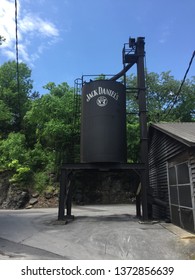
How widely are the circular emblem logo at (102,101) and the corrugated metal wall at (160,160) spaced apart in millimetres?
3297

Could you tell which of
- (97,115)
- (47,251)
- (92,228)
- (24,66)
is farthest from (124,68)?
(24,66)

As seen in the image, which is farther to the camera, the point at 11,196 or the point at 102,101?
the point at 11,196

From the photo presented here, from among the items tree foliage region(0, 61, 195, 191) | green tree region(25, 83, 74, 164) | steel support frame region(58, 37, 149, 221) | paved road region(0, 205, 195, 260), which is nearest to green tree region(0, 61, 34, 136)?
tree foliage region(0, 61, 195, 191)

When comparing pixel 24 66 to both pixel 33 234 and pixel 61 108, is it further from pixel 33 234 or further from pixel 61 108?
pixel 33 234

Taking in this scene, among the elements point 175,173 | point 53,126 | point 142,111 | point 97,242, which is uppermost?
point 53,126

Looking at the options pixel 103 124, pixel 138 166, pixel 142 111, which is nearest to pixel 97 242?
pixel 138 166

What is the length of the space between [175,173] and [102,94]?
5483 mm

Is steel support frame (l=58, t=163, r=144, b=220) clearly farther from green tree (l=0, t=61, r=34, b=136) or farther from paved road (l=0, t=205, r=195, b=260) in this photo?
green tree (l=0, t=61, r=34, b=136)

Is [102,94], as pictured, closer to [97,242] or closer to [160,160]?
[160,160]

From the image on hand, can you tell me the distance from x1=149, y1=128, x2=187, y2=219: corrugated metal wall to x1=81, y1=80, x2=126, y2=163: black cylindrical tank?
197cm

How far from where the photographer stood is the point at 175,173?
12.4m

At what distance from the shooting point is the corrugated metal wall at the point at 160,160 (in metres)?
12.9

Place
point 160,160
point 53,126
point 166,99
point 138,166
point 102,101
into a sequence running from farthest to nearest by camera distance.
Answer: point 166,99, point 53,126, point 160,160, point 102,101, point 138,166

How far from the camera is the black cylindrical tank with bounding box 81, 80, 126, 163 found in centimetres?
1423
